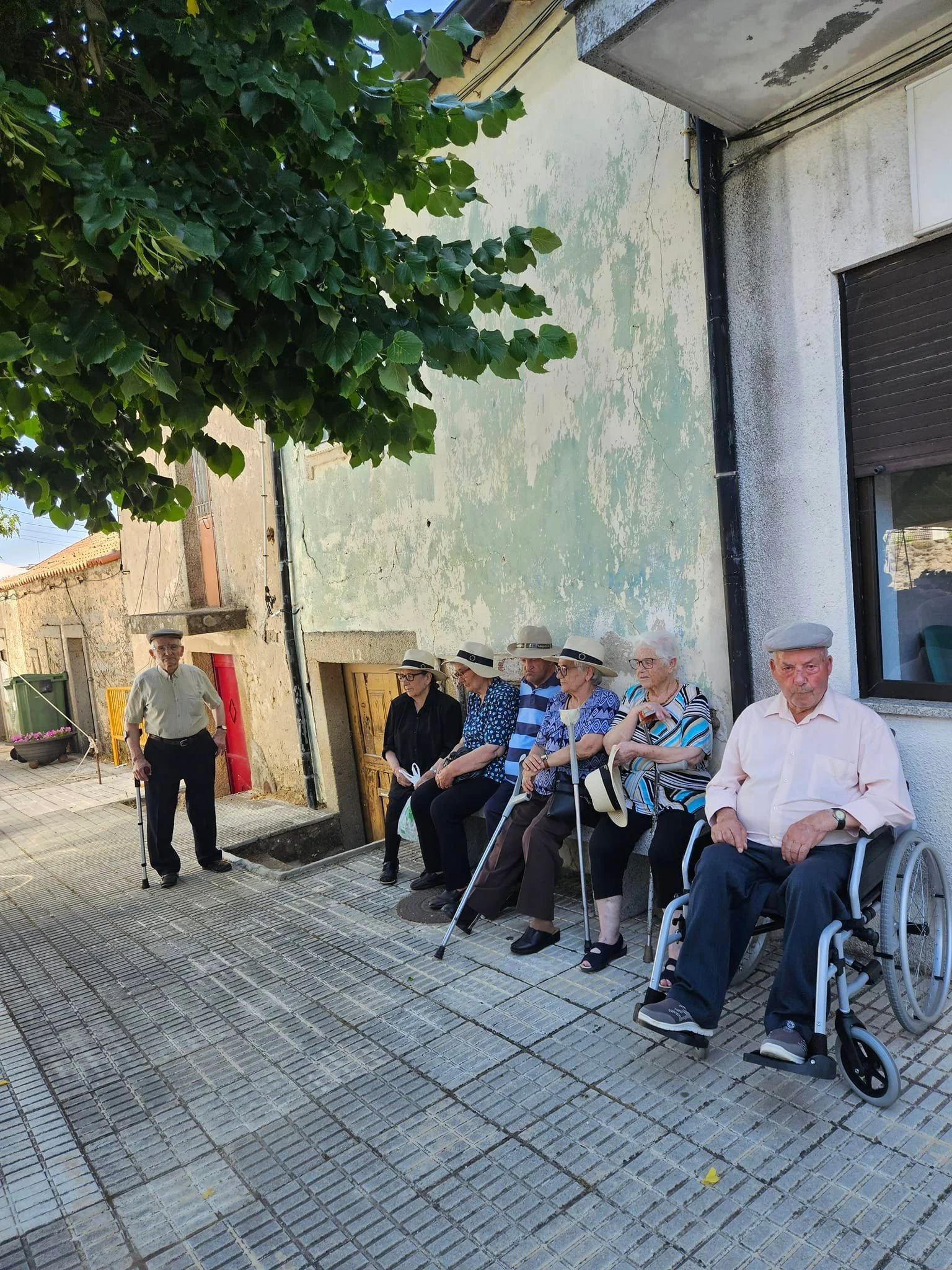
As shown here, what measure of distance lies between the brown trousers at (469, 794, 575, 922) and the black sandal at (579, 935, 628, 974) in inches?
13.2

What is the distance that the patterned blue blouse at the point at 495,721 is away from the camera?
207 inches

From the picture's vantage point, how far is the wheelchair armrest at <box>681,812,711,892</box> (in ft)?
11.3

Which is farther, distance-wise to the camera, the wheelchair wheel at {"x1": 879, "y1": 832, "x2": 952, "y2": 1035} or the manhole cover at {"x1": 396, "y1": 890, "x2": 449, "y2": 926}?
the manhole cover at {"x1": 396, "y1": 890, "x2": 449, "y2": 926}

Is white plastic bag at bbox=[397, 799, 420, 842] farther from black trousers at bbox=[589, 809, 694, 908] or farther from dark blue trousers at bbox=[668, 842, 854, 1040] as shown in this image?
dark blue trousers at bbox=[668, 842, 854, 1040]

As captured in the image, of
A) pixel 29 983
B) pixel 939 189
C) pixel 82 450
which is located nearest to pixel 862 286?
pixel 939 189

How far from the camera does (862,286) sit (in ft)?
12.5

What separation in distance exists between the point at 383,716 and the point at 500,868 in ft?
12.1

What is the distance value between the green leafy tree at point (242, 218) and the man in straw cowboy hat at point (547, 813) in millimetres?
1573

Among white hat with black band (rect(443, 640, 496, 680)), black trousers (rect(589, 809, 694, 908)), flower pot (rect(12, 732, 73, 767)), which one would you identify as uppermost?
white hat with black band (rect(443, 640, 496, 680))

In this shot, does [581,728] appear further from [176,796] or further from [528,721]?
[176,796]

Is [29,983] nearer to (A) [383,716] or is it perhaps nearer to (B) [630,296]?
(A) [383,716]

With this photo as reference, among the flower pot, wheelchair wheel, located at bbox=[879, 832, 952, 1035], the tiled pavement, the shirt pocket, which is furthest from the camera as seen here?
the flower pot

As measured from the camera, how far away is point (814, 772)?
10.9 ft

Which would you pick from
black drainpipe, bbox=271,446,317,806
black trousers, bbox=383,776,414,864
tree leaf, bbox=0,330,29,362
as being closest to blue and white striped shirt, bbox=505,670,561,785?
→ black trousers, bbox=383,776,414,864
